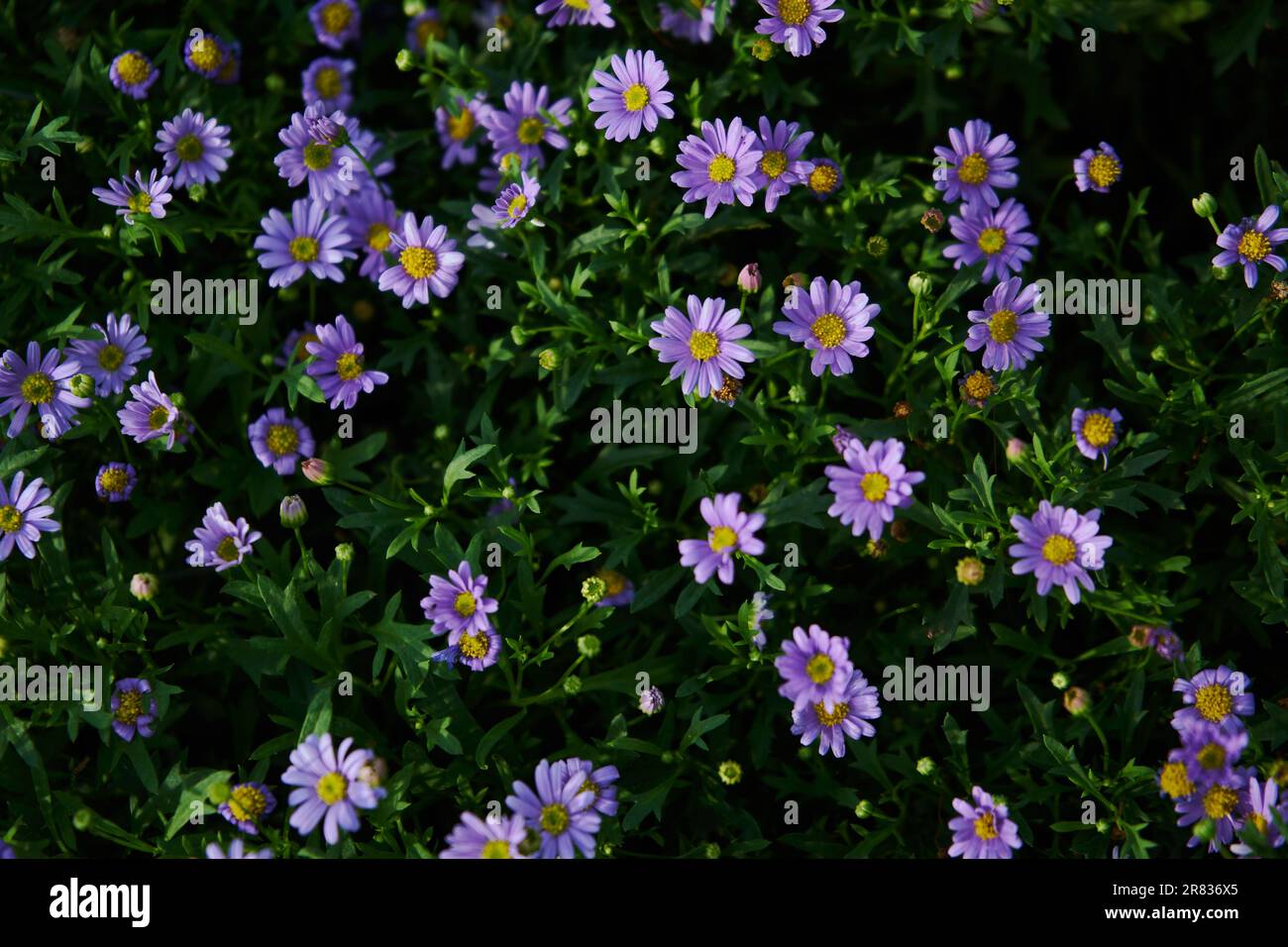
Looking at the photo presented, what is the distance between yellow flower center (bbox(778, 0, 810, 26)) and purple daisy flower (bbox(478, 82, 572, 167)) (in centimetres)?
80

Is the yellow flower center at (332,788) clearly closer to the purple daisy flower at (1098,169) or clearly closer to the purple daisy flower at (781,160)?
the purple daisy flower at (781,160)

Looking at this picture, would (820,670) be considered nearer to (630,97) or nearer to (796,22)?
(630,97)

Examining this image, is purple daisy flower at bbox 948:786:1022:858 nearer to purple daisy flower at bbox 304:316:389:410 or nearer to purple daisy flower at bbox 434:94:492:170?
purple daisy flower at bbox 304:316:389:410

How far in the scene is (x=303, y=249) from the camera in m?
3.94

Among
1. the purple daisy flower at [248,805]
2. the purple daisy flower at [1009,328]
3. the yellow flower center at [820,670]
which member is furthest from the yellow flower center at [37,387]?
the purple daisy flower at [1009,328]

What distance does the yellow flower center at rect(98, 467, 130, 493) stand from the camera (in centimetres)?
379

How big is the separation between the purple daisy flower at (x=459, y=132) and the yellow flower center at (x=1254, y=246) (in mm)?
2528

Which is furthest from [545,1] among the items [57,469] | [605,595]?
[57,469]

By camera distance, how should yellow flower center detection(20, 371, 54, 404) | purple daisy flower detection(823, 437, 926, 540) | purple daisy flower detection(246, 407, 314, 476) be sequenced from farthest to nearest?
purple daisy flower detection(246, 407, 314, 476)
yellow flower center detection(20, 371, 54, 404)
purple daisy flower detection(823, 437, 926, 540)

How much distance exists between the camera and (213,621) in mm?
3967

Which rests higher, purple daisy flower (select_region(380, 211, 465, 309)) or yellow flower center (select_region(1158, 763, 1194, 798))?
purple daisy flower (select_region(380, 211, 465, 309))

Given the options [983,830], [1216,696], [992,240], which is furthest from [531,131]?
[1216,696]

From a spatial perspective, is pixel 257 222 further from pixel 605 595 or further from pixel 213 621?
pixel 605 595

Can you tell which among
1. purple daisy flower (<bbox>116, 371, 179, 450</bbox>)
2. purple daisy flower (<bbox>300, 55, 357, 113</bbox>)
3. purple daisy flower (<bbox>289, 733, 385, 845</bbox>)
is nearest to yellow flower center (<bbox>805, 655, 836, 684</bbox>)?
purple daisy flower (<bbox>289, 733, 385, 845</bbox>)
